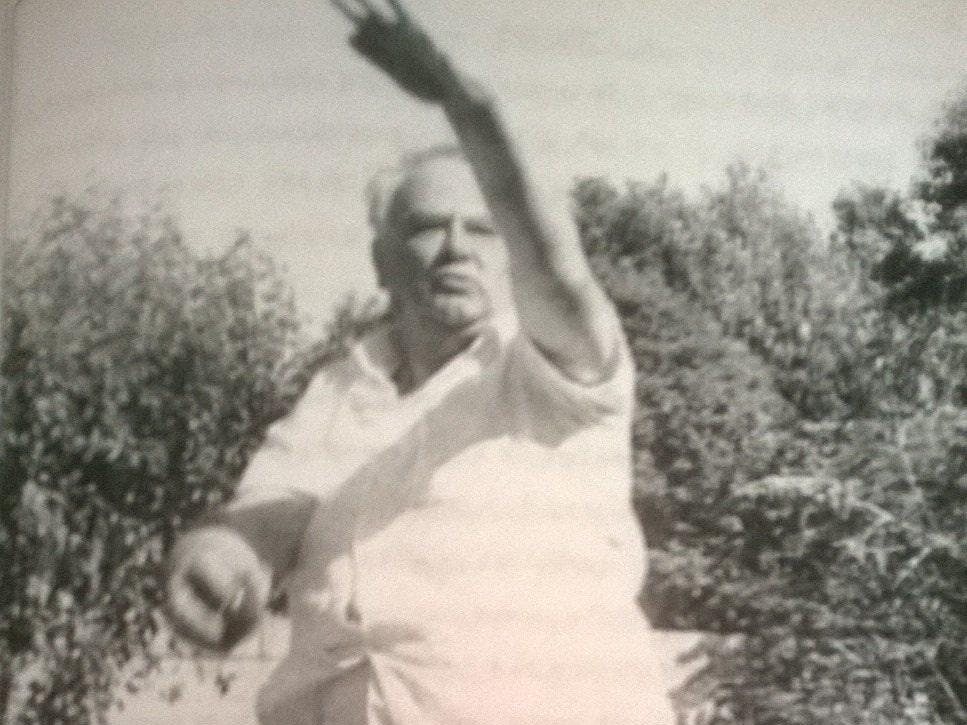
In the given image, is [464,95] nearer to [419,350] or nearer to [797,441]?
[419,350]

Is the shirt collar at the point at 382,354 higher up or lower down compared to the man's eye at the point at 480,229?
lower down

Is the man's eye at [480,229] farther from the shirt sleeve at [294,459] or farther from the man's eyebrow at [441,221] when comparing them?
the shirt sleeve at [294,459]

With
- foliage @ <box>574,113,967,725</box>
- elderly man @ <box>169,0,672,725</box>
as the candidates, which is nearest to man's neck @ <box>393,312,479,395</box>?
elderly man @ <box>169,0,672,725</box>

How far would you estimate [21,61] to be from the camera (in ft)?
4.03

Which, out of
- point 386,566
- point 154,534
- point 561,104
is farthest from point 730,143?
point 154,534

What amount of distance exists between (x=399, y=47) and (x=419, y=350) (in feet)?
0.71

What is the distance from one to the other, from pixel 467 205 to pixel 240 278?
17 centimetres

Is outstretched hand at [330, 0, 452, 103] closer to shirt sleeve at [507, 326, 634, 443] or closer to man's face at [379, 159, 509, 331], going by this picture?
man's face at [379, 159, 509, 331]

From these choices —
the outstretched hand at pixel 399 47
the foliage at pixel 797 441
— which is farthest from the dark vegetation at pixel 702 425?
the outstretched hand at pixel 399 47

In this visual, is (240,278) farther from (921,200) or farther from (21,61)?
(921,200)

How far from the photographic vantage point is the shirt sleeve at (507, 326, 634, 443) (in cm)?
112

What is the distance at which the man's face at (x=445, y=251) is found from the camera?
1.13m

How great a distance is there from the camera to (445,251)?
3.75ft

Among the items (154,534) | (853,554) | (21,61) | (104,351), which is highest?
(21,61)
